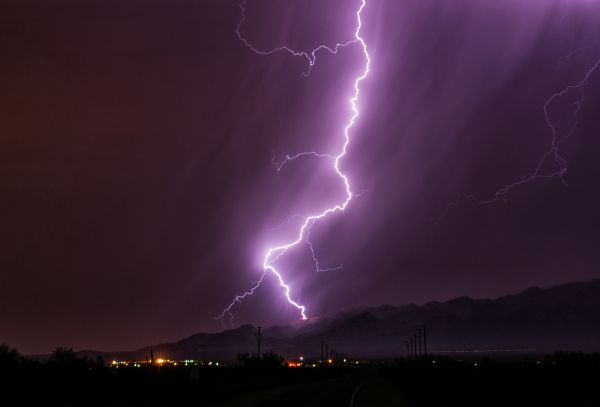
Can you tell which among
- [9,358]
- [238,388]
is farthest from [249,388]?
[9,358]

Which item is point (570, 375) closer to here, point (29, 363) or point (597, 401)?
point (597, 401)

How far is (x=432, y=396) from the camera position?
35.6 m

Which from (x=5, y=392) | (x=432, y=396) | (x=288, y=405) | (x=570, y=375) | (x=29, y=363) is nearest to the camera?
(x=570, y=375)

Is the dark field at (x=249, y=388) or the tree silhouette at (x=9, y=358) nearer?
the dark field at (x=249, y=388)

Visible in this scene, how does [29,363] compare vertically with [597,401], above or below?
above

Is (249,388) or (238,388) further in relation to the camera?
(249,388)

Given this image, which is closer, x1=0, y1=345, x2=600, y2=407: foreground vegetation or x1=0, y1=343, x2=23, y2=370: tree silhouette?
x1=0, y1=345, x2=600, y2=407: foreground vegetation

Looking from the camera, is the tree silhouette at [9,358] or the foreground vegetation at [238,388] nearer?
the foreground vegetation at [238,388]

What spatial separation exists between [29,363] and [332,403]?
736 inches

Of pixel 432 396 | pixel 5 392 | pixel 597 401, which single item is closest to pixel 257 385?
pixel 432 396

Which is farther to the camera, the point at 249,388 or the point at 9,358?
the point at 249,388

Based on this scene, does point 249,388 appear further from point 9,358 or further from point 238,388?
point 9,358

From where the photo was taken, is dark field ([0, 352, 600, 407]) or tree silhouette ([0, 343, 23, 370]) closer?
dark field ([0, 352, 600, 407])

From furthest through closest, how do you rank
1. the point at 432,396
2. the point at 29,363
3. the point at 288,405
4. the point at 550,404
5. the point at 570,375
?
the point at 29,363 → the point at 432,396 → the point at 288,405 → the point at 570,375 → the point at 550,404
